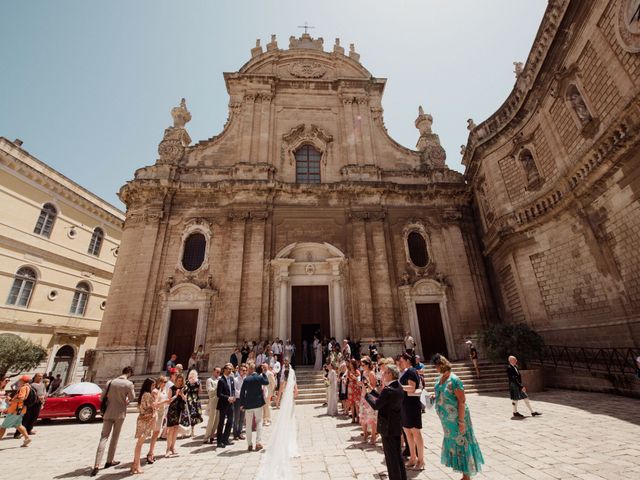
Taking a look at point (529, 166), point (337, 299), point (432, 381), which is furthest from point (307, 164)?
point (432, 381)

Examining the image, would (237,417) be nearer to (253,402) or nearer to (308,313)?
(253,402)

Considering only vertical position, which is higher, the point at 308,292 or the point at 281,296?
the point at 308,292

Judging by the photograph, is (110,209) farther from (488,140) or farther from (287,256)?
(488,140)

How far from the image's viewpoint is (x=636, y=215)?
8984 mm

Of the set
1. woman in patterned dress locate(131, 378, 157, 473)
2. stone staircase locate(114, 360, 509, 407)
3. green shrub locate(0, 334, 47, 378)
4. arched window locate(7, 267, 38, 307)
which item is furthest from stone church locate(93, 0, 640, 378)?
woman in patterned dress locate(131, 378, 157, 473)

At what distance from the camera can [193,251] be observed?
16.2 m

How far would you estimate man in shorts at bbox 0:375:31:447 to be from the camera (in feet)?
22.9

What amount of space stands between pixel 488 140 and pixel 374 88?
9.55 m

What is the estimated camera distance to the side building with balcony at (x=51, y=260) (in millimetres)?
17906

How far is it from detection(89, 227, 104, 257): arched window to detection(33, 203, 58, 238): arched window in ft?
10.6

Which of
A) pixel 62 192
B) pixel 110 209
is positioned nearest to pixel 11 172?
pixel 62 192

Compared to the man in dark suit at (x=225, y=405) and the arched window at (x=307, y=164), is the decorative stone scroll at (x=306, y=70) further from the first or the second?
the man in dark suit at (x=225, y=405)

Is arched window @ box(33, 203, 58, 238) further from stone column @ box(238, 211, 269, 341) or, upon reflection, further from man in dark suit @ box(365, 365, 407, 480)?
man in dark suit @ box(365, 365, 407, 480)

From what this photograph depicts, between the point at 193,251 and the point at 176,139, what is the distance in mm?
7066
